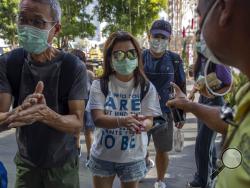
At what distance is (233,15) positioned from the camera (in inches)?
46.5

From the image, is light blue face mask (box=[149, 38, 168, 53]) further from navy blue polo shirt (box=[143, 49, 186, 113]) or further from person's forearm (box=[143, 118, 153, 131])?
person's forearm (box=[143, 118, 153, 131])

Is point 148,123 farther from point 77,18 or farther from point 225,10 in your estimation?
point 77,18

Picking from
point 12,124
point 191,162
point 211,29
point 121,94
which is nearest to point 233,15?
point 211,29

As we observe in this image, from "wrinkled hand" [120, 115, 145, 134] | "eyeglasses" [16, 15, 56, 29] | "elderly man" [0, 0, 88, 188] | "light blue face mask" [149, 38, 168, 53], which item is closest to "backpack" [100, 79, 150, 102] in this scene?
"wrinkled hand" [120, 115, 145, 134]

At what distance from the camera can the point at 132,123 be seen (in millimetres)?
3244

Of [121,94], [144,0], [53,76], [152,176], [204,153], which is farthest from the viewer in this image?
[144,0]

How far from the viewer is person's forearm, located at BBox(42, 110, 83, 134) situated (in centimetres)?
250

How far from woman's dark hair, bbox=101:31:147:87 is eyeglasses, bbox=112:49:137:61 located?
38 mm

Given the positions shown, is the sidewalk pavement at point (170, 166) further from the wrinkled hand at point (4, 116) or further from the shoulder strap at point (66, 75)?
the wrinkled hand at point (4, 116)

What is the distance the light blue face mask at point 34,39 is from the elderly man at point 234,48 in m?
1.55

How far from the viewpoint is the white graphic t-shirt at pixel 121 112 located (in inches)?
133

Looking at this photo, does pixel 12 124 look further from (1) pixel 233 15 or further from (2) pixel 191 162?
(2) pixel 191 162

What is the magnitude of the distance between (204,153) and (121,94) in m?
1.85

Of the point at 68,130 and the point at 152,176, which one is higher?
the point at 68,130
